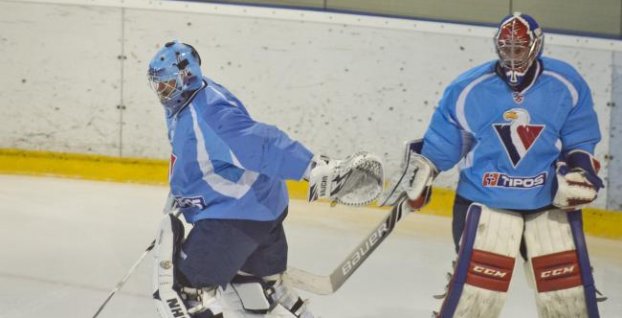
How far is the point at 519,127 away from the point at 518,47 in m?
0.26

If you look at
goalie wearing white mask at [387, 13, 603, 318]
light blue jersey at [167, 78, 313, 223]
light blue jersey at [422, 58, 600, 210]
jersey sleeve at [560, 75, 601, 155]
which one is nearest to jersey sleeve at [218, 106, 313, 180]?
light blue jersey at [167, 78, 313, 223]

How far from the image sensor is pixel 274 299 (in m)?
3.83

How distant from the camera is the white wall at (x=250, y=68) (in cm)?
659

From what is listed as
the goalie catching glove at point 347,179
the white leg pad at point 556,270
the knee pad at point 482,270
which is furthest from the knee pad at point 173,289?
the white leg pad at point 556,270

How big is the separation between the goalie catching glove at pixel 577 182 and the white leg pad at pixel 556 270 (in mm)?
91

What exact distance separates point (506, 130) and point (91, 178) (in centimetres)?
411

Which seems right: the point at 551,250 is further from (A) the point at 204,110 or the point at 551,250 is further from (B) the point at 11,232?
(B) the point at 11,232

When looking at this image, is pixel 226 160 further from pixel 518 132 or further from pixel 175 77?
pixel 518 132

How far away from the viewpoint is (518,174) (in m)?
3.59

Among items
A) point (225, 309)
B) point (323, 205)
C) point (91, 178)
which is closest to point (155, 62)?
point (225, 309)

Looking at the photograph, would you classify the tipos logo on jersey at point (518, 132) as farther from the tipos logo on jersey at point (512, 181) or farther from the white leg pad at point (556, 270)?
the white leg pad at point (556, 270)

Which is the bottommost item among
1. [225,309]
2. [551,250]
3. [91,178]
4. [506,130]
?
[91,178]

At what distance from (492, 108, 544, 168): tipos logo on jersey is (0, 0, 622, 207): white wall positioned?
2.89 m

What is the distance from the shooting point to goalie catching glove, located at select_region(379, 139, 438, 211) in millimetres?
3627
